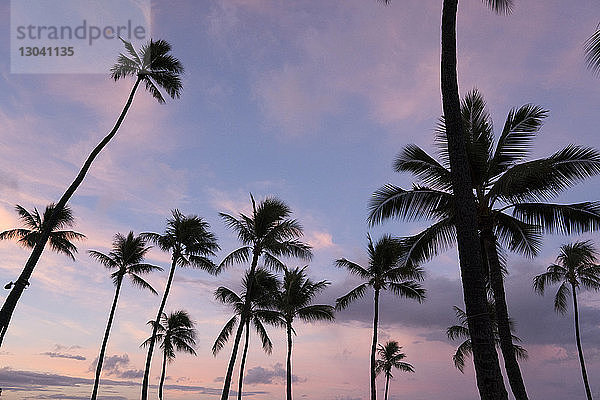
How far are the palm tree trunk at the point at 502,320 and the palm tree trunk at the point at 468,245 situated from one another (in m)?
6.33

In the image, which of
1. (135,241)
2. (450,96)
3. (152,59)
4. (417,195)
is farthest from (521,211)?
(135,241)

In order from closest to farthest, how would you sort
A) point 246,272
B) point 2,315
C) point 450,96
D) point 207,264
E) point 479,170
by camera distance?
point 450,96 → point 2,315 → point 479,170 → point 246,272 → point 207,264

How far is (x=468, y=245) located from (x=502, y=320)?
7596mm

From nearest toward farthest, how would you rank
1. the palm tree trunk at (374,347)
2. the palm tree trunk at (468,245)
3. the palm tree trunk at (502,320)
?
1. the palm tree trunk at (468,245)
2. the palm tree trunk at (502,320)
3. the palm tree trunk at (374,347)

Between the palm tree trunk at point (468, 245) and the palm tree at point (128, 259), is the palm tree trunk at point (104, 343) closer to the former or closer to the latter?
the palm tree at point (128, 259)

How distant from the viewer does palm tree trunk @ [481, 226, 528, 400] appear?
47.3 feet

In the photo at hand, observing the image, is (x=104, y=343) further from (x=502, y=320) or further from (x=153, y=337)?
(x=502, y=320)

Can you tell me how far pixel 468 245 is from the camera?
28.6 feet

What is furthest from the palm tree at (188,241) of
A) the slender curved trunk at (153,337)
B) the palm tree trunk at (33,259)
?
the palm tree trunk at (33,259)

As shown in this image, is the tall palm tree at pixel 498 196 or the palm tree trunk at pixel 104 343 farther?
the palm tree trunk at pixel 104 343

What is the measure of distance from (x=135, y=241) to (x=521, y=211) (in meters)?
32.4

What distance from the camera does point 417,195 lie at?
1627 cm

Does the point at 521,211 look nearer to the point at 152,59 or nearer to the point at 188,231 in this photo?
the point at 152,59

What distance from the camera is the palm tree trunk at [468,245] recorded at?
8.02 metres
